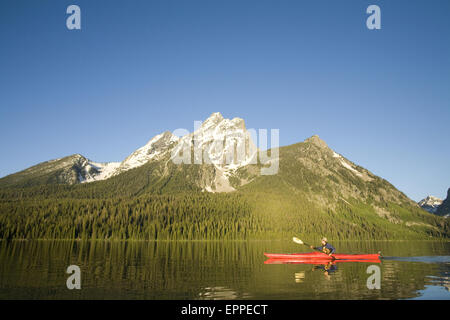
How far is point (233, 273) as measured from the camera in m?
43.3

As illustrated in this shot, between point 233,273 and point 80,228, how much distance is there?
146 m

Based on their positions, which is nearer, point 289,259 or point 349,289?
point 349,289

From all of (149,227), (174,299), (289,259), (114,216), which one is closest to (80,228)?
(114,216)

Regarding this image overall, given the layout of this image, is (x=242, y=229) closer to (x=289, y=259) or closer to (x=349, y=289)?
(x=289, y=259)

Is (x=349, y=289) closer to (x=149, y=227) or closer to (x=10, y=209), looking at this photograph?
(x=149, y=227)

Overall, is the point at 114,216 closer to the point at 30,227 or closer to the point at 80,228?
the point at 80,228
